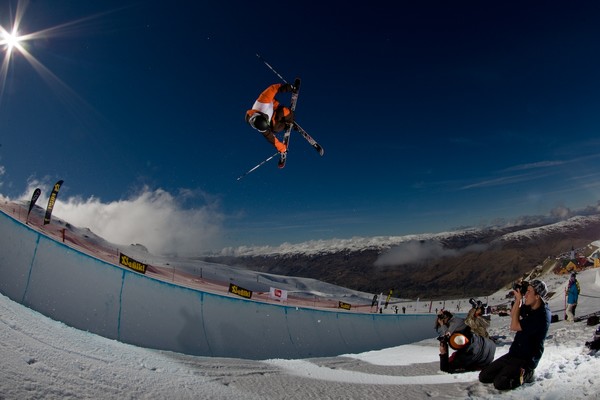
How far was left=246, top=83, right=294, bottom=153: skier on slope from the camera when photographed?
6492mm

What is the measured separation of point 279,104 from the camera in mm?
7414

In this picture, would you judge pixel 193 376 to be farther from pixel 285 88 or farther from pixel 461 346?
pixel 285 88

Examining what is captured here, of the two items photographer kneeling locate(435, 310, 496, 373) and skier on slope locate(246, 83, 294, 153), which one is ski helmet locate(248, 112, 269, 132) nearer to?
skier on slope locate(246, 83, 294, 153)

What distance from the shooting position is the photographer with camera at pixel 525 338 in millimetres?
4164

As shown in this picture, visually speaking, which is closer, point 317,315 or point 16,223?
point 16,223

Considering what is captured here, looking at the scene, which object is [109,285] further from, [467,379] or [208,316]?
[467,379]

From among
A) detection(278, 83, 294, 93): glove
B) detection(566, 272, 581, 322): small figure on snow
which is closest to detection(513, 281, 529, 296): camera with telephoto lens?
detection(278, 83, 294, 93): glove

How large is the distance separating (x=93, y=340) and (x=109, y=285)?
251cm

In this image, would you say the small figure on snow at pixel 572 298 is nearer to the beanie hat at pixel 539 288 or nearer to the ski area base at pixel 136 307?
the ski area base at pixel 136 307

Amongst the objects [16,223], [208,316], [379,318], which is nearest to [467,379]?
[208,316]

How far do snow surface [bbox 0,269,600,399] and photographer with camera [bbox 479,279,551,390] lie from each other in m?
0.17

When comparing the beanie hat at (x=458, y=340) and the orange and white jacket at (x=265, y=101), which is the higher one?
the orange and white jacket at (x=265, y=101)

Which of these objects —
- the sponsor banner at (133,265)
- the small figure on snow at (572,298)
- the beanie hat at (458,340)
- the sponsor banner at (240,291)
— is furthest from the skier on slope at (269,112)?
the sponsor banner at (240,291)

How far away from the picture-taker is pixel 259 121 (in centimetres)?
661
